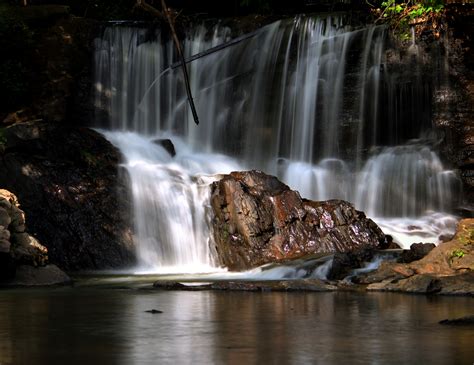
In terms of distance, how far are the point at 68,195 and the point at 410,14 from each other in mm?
8929

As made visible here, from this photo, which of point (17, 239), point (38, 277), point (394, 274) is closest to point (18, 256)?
point (17, 239)

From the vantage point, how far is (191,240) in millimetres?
18344

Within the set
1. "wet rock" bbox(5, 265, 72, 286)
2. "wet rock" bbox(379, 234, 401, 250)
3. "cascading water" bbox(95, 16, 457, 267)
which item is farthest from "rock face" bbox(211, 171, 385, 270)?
"wet rock" bbox(5, 265, 72, 286)

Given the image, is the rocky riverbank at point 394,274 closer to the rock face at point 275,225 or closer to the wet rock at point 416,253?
the wet rock at point 416,253

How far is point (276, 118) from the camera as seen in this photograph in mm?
23531

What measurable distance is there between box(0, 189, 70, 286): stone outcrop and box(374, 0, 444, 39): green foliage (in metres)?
9.73

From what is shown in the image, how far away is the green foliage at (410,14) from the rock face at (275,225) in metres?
5.19

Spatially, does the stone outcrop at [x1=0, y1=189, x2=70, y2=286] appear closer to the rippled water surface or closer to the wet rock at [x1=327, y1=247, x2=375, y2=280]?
the rippled water surface

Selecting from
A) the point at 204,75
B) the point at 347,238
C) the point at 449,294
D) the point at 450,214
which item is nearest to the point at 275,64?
the point at 204,75

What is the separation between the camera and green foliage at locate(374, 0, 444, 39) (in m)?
19.7

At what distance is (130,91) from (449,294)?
15279mm

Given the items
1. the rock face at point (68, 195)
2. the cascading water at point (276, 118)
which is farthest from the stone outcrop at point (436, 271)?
the rock face at point (68, 195)

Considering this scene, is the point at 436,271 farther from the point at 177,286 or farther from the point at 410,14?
the point at 410,14

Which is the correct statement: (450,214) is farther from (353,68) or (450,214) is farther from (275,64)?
(275,64)
